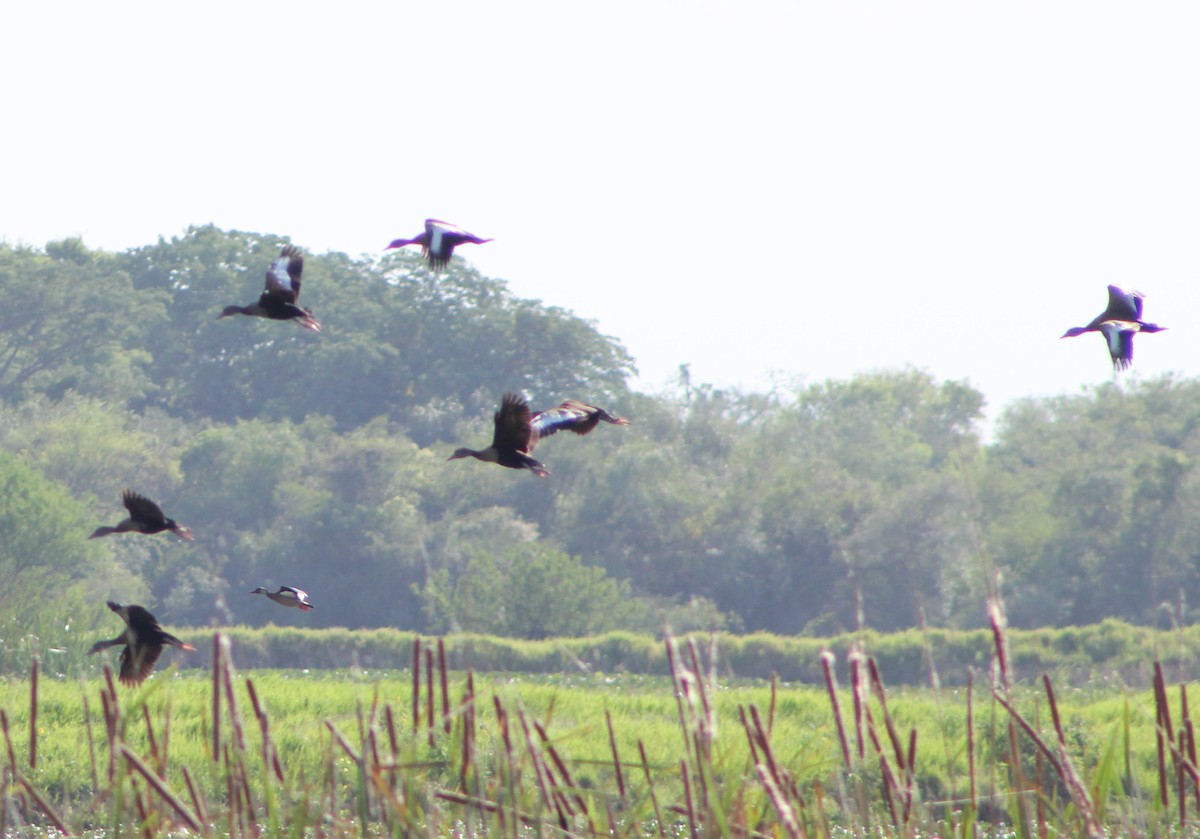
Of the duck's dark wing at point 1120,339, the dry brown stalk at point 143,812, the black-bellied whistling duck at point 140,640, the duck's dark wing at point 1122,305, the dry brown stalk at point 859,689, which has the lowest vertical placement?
the dry brown stalk at point 143,812

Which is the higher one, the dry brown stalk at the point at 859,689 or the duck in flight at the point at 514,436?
the duck in flight at the point at 514,436

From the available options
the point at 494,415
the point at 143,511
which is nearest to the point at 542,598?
the point at 494,415

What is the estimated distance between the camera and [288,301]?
19.6ft

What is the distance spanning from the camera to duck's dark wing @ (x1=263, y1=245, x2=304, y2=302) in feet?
19.5

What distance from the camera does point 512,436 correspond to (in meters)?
5.53

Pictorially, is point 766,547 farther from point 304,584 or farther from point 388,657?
point 388,657

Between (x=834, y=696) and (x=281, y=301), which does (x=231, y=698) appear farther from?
(x=281, y=301)

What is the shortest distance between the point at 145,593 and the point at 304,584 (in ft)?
12.8

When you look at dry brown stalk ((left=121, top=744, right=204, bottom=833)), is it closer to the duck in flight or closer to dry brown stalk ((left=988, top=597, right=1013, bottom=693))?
dry brown stalk ((left=988, top=597, right=1013, bottom=693))

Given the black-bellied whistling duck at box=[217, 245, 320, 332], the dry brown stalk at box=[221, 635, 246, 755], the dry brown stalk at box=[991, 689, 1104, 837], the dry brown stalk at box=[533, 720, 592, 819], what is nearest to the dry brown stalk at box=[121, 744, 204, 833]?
the dry brown stalk at box=[221, 635, 246, 755]

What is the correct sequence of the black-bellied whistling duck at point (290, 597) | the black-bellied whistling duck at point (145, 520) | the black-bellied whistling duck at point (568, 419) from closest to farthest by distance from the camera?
the black-bellied whistling duck at point (145, 520) → the black-bellied whistling duck at point (290, 597) → the black-bellied whistling duck at point (568, 419)

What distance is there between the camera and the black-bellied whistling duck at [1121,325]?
587cm

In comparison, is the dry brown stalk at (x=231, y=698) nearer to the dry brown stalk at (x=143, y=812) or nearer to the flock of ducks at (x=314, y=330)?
the dry brown stalk at (x=143, y=812)

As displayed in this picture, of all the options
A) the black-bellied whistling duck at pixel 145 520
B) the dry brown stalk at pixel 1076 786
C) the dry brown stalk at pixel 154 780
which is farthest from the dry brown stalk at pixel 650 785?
the black-bellied whistling duck at pixel 145 520
